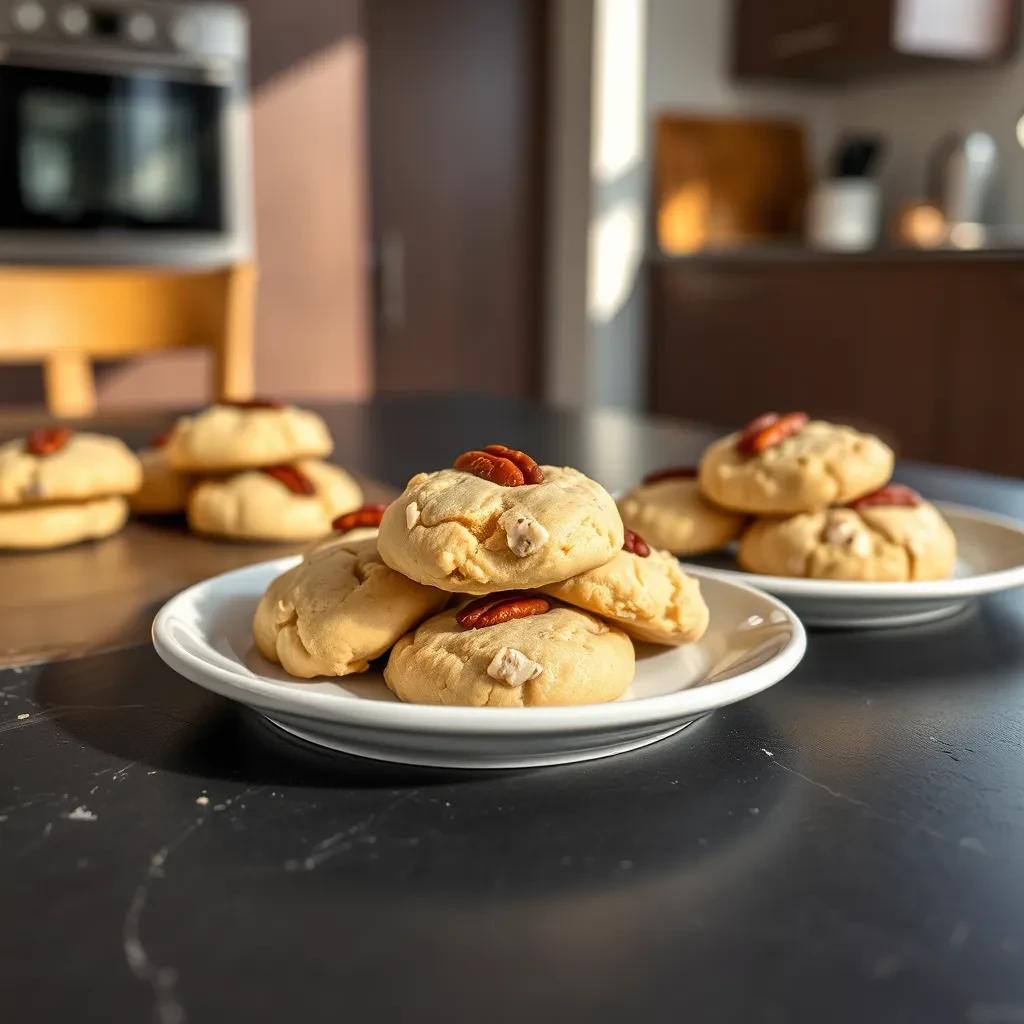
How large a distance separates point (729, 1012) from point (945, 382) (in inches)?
132

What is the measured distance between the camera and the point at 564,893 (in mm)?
463

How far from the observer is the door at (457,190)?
4285 mm

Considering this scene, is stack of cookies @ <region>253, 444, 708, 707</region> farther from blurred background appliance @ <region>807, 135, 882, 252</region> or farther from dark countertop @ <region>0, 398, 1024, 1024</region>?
blurred background appliance @ <region>807, 135, 882, 252</region>

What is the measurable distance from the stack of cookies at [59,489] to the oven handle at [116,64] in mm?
2438

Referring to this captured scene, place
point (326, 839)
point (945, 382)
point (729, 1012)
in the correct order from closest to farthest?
point (729, 1012) < point (326, 839) < point (945, 382)

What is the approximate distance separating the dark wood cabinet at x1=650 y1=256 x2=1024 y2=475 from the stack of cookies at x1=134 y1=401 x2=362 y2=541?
8.66 ft

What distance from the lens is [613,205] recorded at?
441cm

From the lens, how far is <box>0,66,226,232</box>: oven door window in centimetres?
315

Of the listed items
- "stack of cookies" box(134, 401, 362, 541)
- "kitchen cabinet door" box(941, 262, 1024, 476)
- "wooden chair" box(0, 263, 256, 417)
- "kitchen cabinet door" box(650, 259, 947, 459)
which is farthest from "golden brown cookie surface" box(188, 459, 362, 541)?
"kitchen cabinet door" box(650, 259, 947, 459)

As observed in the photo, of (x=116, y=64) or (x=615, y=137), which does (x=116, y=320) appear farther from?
(x=615, y=137)

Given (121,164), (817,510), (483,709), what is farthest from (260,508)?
(121,164)

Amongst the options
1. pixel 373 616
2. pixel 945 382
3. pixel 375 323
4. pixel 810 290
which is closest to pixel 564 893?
pixel 373 616

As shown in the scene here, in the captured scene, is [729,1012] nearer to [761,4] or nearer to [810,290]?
[810,290]

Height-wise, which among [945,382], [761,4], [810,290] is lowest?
[945,382]
